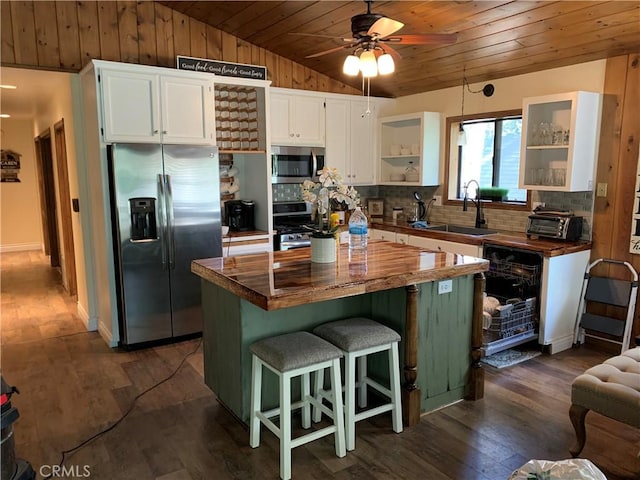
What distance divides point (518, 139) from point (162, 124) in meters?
3.24

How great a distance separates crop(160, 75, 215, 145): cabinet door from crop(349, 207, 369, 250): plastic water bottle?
1727 millimetres

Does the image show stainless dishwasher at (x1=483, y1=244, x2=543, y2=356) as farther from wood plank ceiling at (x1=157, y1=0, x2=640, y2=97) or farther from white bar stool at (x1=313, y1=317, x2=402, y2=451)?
wood plank ceiling at (x1=157, y1=0, x2=640, y2=97)

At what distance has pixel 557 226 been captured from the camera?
12.7 feet

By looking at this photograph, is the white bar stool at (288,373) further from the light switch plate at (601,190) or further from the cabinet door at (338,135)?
the cabinet door at (338,135)

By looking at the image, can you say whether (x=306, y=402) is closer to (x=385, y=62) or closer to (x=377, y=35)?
(x=385, y=62)

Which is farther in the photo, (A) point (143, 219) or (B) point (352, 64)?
(A) point (143, 219)

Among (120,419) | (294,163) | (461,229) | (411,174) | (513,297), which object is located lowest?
(120,419)

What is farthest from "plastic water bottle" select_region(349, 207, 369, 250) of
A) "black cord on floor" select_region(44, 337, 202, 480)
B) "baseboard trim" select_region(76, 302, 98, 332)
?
"baseboard trim" select_region(76, 302, 98, 332)

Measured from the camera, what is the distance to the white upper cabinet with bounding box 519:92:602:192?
369 cm

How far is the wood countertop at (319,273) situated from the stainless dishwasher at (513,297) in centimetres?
97

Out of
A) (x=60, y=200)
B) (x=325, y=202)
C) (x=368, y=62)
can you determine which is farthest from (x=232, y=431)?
(x=60, y=200)

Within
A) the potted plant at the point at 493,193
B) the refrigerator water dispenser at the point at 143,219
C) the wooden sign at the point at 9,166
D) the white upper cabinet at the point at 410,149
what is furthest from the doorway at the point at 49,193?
the potted plant at the point at 493,193

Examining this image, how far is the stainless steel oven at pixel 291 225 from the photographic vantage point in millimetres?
4871

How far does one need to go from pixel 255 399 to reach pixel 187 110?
260 centimetres
